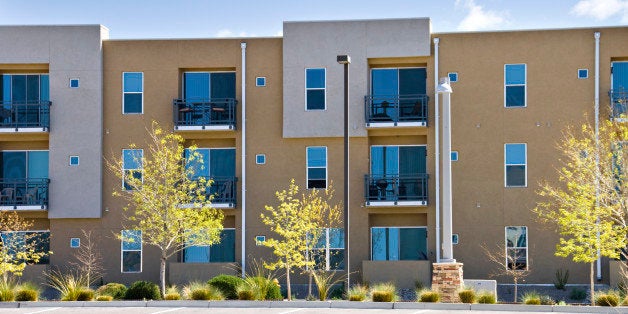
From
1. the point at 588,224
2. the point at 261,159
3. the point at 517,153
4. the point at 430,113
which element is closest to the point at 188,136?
the point at 261,159

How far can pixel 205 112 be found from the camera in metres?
36.3

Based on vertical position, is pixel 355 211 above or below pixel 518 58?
below

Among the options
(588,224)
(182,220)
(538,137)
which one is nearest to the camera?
(588,224)

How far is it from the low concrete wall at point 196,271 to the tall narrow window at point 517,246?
9.81m

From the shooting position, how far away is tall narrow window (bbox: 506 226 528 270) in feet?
115

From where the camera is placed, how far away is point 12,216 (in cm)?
3534

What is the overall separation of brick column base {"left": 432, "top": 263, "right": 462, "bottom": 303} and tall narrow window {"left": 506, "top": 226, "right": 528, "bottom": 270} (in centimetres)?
884

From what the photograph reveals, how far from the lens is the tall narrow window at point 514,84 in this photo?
116ft

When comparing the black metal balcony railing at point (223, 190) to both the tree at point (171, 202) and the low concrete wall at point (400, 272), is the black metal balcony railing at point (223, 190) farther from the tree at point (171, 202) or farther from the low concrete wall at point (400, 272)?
the low concrete wall at point (400, 272)

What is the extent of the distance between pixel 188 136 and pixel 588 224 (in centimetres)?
1504

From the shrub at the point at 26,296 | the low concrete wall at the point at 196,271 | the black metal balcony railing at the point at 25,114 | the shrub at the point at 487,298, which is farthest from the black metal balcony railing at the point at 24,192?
the shrub at the point at 487,298

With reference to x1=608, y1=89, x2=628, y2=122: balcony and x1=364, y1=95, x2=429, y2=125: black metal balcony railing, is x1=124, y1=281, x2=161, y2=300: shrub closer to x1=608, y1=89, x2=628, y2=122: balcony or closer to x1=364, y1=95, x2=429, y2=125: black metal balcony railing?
x1=364, y1=95, x2=429, y2=125: black metal balcony railing

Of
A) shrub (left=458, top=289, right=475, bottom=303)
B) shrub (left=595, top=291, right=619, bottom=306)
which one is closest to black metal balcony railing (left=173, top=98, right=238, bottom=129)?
shrub (left=458, top=289, right=475, bottom=303)

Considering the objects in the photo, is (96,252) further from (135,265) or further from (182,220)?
(182,220)
